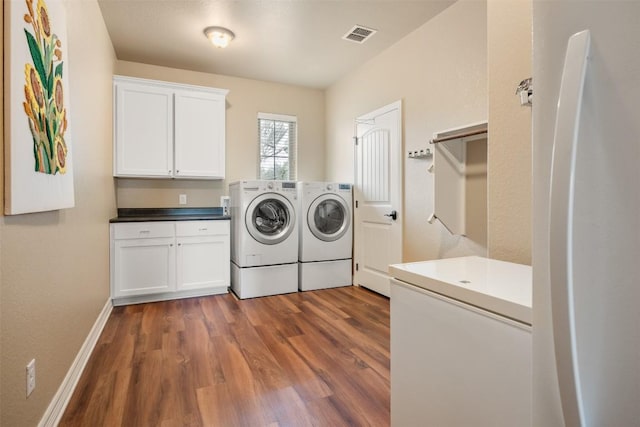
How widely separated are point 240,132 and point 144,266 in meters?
2.02

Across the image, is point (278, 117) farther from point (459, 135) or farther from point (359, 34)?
point (459, 135)

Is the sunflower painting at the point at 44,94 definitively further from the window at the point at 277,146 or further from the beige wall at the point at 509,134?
the window at the point at 277,146

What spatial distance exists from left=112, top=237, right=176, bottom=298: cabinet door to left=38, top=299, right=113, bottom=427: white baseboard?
64cm

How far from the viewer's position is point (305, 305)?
3.23 metres

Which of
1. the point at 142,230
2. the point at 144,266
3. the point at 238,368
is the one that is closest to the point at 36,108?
the point at 238,368

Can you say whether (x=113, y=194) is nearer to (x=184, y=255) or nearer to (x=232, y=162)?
(x=184, y=255)

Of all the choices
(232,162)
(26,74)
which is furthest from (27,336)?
(232,162)

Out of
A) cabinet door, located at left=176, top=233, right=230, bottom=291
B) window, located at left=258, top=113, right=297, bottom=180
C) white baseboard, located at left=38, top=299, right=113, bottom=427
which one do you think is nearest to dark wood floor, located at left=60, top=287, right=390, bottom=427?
white baseboard, located at left=38, top=299, right=113, bottom=427

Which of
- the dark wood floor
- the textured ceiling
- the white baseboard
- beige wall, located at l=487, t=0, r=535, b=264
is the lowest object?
the dark wood floor

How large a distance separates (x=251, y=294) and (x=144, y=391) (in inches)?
68.4

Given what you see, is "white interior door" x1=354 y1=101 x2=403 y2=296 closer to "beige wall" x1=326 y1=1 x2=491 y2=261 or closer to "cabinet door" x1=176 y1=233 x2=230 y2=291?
"beige wall" x1=326 y1=1 x2=491 y2=261

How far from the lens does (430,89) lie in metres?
2.90

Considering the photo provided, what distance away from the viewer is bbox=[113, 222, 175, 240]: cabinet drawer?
3135mm

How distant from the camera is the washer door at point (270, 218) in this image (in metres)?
3.47
